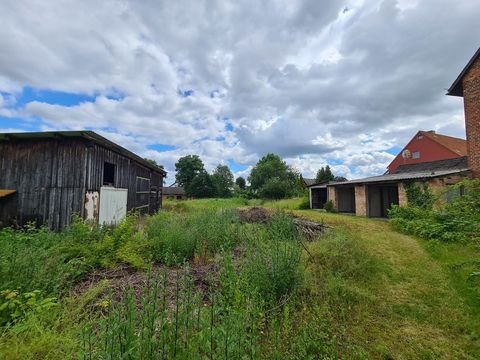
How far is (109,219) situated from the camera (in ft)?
30.2

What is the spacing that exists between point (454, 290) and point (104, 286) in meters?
5.55

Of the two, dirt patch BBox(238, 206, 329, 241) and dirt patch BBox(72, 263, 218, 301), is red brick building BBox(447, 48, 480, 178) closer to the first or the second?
dirt patch BBox(238, 206, 329, 241)

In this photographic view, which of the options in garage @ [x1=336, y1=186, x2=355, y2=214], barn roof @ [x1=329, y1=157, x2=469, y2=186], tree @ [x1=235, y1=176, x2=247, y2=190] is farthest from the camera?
tree @ [x1=235, y1=176, x2=247, y2=190]

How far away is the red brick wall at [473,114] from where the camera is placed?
33.1 ft

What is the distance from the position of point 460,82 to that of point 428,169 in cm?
815

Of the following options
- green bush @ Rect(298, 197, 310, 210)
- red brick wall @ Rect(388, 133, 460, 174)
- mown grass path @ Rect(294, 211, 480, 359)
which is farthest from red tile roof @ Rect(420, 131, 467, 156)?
mown grass path @ Rect(294, 211, 480, 359)

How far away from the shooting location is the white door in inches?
349

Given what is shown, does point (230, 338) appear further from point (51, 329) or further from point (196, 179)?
point (196, 179)

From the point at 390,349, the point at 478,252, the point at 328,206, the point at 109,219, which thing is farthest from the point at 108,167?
the point at 328,206

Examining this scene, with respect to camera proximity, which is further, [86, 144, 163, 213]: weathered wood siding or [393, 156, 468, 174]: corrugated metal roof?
[393, 156, 468, 174]: corrugated metal roof

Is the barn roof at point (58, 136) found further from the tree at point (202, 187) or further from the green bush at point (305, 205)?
the tree at point (202, 187)

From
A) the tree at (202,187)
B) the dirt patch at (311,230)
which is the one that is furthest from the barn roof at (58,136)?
the tree at (202,187)

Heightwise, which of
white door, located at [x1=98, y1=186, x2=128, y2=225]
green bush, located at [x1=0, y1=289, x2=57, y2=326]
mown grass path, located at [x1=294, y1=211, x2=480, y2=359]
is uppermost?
white door, located at [x1=98, y1=186, x2=128, y2=225]

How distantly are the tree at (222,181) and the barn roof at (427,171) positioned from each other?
3079 centimetres
